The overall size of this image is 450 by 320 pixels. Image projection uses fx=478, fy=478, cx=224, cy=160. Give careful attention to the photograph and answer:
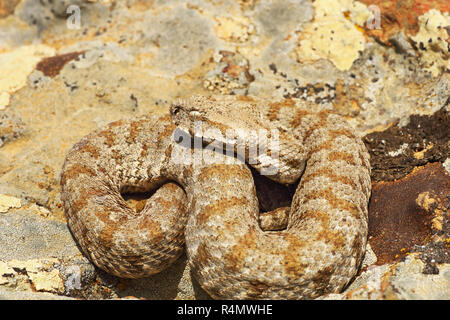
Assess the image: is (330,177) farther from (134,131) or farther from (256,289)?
(134,131)

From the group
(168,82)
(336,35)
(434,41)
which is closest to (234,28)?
(168,82)

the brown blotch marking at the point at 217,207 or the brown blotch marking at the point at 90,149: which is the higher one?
the brown blotch marking at the point at 217,207

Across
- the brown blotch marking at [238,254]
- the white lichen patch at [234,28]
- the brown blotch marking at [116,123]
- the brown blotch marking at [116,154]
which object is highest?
the white lichen patch at [234,28]

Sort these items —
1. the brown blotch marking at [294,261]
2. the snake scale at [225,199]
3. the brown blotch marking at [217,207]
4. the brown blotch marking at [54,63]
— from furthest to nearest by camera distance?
the brown blotch marking at [54,63] < the brown blotch marking at [217,207] < the snake scale at [225,199] < the brown blotch marking at [294,261]

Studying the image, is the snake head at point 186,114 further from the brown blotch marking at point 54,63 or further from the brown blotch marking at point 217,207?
the brown blotch marking at point 54,63

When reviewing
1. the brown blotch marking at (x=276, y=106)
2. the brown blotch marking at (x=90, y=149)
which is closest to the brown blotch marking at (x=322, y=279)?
the brown blotch marking at (x=276, y=106)

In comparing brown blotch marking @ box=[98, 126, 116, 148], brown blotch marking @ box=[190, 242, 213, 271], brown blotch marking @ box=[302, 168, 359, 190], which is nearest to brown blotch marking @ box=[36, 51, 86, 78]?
brown blotch marking @ box=[98, 126, 116, 148]
